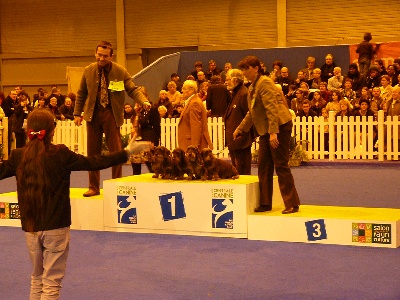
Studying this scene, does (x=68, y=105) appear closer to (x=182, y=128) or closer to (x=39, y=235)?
(x=182, y=128)

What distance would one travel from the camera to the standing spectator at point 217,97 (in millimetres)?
11555

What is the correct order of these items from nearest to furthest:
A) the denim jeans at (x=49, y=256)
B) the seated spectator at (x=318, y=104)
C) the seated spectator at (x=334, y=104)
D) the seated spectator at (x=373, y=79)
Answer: the denim jeans at (x=49, y=256)
the seated spectator at (x=334, y=104)
the seated spectator at (x=318, y=104)
the seated spectator at (x=373, y=79)

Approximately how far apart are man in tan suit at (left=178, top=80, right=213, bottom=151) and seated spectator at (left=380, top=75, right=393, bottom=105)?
6.82 m

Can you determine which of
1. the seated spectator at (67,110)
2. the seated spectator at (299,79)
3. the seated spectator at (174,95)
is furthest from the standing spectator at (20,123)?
the seated spectator at (299,79)

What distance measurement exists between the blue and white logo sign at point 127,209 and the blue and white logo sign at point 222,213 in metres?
0.79

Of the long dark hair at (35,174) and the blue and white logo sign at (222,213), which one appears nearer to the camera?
the long dark hair at (35,174)

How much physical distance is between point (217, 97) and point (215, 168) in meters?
5.19

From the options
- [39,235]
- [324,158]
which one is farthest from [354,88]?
[39,235]

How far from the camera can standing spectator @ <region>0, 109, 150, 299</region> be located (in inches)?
148

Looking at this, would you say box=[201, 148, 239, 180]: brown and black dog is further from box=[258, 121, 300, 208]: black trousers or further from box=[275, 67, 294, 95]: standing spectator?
box=[275, 67, 294, 95]: standing spectator

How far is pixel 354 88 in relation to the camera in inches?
619

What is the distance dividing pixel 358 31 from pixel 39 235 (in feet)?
55.8

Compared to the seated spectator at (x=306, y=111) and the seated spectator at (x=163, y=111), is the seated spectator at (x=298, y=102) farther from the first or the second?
the seated spectator at (x=163, y=111)

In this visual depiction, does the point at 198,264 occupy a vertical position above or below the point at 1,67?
below
